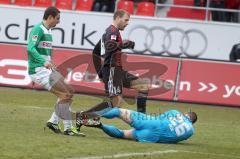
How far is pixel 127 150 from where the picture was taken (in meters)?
11.9

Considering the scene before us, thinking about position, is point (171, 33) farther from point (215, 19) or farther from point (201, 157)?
point (201, 157)

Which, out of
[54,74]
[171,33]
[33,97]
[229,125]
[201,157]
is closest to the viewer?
[201,157]

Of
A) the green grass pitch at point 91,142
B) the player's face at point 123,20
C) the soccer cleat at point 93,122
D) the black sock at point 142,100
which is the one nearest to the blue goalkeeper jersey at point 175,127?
the green grass pitch at point 91,142

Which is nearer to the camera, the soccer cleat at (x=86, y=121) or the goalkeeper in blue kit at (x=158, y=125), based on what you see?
the goalkeeper in blue kit at (x=158, y=125)

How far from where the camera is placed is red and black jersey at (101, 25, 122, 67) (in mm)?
14719

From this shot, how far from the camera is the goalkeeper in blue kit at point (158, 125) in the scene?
1284 cm

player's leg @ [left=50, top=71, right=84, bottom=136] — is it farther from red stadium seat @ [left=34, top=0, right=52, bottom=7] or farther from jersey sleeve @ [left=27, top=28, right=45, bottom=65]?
red stadium seat @ [left=34, top=0, right=52, bottom=7]

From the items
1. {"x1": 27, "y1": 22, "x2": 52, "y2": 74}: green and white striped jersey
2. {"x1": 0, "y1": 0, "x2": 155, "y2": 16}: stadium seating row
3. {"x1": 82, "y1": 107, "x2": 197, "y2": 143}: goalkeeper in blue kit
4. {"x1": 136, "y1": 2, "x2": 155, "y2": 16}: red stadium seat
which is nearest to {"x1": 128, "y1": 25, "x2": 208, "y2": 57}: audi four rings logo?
{"x1": 136, "y1": 2, "x2": 155, "y2": 16}: red stadium seat

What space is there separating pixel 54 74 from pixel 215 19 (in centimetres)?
1456

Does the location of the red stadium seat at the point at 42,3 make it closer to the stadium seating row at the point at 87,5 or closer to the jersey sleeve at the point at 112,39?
the stadium seating row at the point at 87,5

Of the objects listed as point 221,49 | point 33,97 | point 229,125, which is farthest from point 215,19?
point 229,125

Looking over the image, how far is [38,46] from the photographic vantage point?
44.8 feet

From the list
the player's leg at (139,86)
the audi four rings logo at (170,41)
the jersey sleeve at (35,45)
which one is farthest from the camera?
the audi four rings logo at (170,41)

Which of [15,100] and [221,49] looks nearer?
[15,100]
